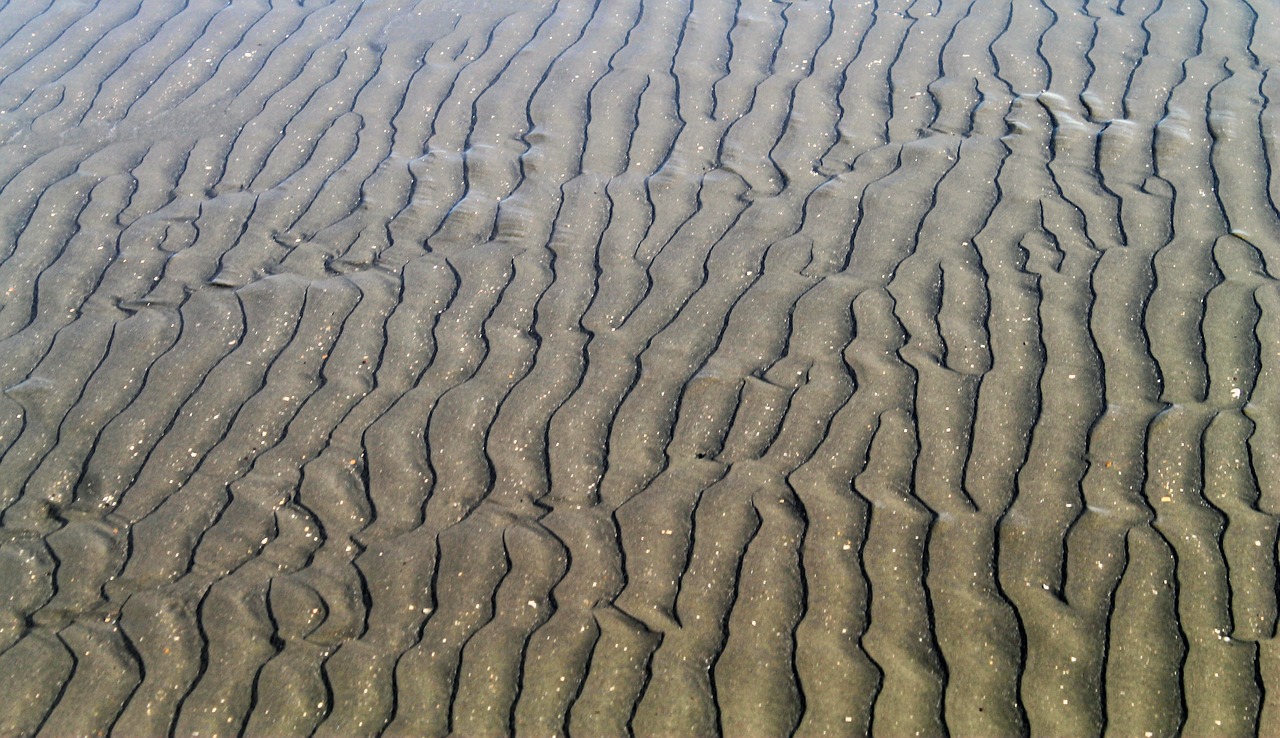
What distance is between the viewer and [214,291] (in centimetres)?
464

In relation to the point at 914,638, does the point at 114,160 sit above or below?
above

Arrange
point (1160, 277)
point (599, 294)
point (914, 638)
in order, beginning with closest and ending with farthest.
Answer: point (914, 638) < point (1160, 277) < point (599, 294)

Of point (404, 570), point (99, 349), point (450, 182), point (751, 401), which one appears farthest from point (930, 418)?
point (99, 349)

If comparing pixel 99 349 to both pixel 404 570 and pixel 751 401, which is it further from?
pixel 751 401

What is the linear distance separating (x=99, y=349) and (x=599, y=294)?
6.89ft

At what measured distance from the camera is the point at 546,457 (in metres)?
3.72

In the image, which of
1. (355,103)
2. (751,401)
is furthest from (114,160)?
(751,401)

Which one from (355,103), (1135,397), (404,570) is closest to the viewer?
(404,570)

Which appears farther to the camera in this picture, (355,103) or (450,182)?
(355,103)

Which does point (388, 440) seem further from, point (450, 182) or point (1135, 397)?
point (1135, 397)

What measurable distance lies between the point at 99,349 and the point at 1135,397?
4052mm

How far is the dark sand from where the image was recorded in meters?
2.97

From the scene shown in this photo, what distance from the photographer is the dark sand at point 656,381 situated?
297 cm

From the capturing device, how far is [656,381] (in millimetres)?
3982
